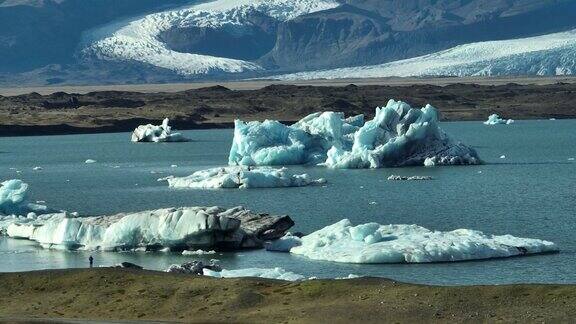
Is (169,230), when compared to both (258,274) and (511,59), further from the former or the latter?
(511,59)

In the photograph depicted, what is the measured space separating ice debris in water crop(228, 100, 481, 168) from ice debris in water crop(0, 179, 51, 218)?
19.1 meters

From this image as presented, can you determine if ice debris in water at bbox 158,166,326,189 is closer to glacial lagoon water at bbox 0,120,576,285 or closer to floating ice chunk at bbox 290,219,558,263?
glacial lagoon water at bbox 0,120,576,285

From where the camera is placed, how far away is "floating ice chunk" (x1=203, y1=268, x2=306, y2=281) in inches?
1107

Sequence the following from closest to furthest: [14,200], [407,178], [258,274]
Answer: [258,274] → [14,200] → [407,178]

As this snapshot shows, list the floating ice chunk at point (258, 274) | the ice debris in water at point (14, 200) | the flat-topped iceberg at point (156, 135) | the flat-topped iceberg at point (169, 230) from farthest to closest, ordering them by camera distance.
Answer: the flat-topped iceberg at point (156, 135) → the ice debris in water at point (14, 200) → the flat-topped iceberg at point (169, 230) → the floating ice chunk at point (258, 274)

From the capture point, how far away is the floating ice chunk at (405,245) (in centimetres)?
3139

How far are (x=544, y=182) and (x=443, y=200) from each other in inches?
298

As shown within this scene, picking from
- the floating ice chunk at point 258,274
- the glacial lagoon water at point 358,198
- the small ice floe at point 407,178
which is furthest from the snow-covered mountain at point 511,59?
the floating ice chunk at point 258,274

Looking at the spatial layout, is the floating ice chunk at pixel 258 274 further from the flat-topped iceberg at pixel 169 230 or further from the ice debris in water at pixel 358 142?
the ice debris in water at pixel 358 142

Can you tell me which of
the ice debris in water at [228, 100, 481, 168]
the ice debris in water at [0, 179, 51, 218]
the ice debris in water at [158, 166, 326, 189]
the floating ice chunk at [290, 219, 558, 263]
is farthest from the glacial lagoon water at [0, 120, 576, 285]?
the ice debris in water at [0, 179, 51, 218]

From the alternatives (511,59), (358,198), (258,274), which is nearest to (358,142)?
(358,198)

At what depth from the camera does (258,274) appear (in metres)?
28.8

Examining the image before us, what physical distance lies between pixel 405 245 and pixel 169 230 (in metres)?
5.84

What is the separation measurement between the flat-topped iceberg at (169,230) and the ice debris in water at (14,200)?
4593mm
